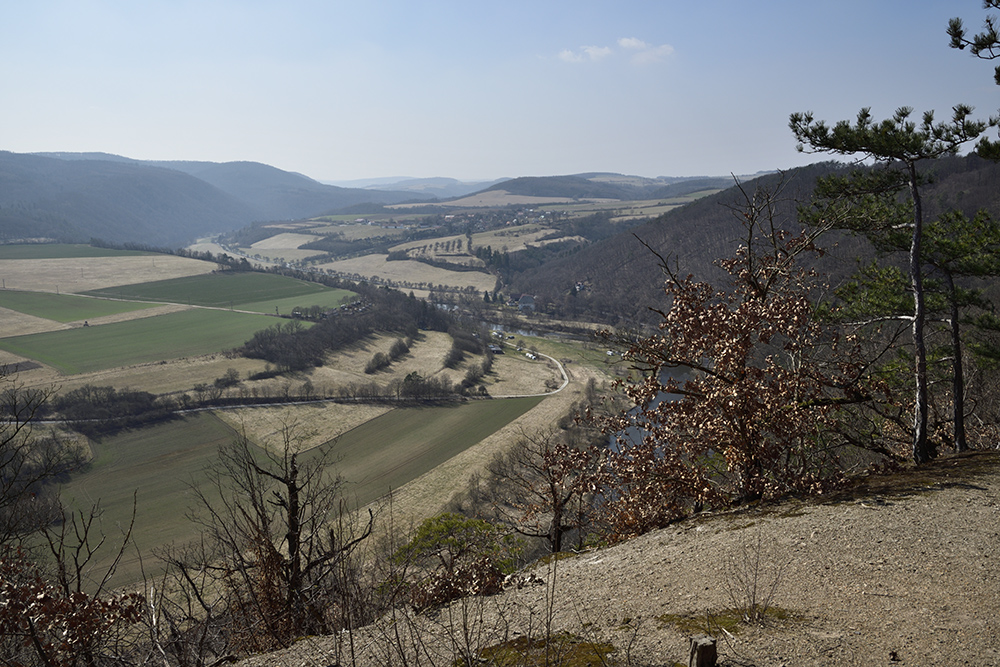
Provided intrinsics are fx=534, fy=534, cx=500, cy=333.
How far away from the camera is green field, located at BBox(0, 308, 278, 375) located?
2363 inches

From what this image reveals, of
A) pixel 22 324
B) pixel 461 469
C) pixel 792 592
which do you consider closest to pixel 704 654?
pixel 792 592

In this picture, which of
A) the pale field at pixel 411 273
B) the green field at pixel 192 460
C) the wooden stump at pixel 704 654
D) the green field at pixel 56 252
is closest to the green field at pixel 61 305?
the green field at pixel 56 252

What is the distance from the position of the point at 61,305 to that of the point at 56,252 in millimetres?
63239

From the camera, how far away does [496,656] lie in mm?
5105

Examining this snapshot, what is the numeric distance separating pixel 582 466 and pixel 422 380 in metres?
51.9

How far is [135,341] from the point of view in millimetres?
67750

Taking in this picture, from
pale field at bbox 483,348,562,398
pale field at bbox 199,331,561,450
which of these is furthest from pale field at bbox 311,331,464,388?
pale field at bbox 483,348,562,398

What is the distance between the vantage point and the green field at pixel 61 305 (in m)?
78.6

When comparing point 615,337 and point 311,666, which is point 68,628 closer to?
point 311,666

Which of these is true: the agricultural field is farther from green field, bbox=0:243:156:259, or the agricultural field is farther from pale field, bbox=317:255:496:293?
pale field, bbox=317:255:496:293

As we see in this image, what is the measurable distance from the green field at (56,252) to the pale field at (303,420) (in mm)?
106270

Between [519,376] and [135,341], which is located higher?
[135,341]

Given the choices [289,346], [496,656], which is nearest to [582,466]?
[496,656]

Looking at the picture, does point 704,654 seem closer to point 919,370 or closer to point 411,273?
point 919,370
